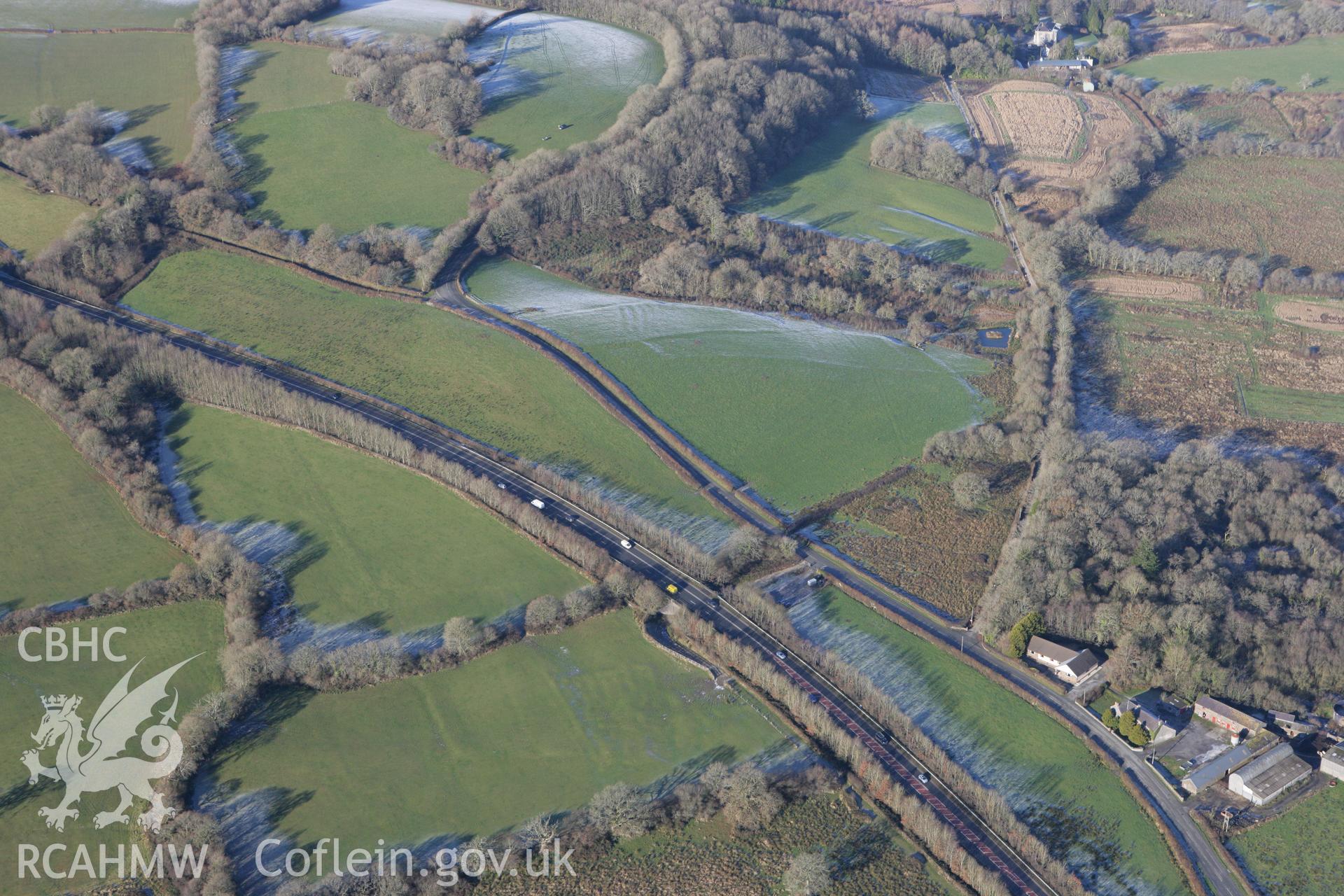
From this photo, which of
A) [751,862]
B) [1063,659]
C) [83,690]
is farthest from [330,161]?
[751,862]

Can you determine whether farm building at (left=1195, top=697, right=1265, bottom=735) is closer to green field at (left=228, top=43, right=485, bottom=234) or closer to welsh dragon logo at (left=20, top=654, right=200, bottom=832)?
welsh dragon logo at (left=20, top=654, right=200, bottom=832)

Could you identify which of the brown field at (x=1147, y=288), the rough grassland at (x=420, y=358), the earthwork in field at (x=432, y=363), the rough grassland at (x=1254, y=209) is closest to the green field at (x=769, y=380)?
the earthwork in field at (x=432, y=363)

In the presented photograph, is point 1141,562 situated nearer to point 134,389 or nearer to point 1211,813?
point 1211,813

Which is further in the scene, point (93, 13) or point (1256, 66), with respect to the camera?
point (1256, 66)

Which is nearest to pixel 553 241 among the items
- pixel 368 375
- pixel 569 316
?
pixel 569 316

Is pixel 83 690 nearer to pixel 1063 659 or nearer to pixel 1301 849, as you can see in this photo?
pixel 1063 659

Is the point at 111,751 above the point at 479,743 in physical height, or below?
below
